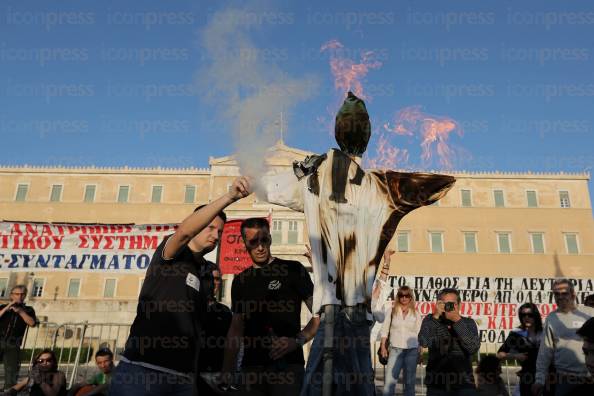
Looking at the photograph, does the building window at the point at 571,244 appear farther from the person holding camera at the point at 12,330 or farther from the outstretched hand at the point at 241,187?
the outstretched hand at the point at 241,187

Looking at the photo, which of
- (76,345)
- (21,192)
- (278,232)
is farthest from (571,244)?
(21,192)

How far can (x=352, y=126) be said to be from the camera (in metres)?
2.59

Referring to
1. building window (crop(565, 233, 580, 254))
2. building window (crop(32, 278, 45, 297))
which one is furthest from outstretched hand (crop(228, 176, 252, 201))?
building window (crop(565, 233, 580, 254))

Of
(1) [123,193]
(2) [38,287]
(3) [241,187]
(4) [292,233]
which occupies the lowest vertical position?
(3) [241,187]

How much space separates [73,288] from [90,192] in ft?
35.7

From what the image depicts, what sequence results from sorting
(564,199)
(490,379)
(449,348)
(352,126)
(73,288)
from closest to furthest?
(352,126) → (449,348) → (490,379) → (73,288) → (564,199)

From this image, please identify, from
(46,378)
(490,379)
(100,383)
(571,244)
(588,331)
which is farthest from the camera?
(571,244)

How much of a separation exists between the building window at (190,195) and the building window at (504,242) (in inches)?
1352

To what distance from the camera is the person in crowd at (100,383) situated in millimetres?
6539

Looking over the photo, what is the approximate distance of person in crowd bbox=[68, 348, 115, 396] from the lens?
6539 millimetres

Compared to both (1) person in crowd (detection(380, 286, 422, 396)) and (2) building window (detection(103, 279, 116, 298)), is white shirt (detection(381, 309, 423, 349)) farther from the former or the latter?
(2) building window (detection(103, 279, 116, 298))

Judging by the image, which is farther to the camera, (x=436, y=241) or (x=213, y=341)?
(x=436, y=241)

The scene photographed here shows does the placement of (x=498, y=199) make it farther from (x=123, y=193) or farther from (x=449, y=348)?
(x=449, y=348)

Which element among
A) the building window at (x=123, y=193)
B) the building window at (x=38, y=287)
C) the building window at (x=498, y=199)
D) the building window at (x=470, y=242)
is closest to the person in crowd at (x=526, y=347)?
the building window at (x=470, y=242)
